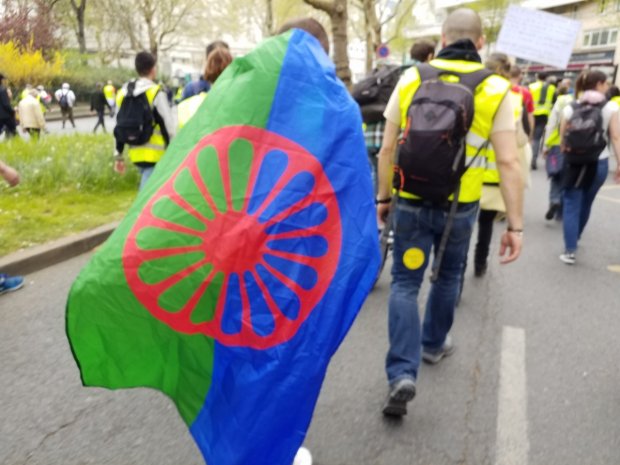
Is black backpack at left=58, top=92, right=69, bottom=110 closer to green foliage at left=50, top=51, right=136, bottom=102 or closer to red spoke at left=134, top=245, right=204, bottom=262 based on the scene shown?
green foliage at left=50, top=51, right=136, bottom=102

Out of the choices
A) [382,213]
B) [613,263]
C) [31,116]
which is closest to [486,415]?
[382,213]

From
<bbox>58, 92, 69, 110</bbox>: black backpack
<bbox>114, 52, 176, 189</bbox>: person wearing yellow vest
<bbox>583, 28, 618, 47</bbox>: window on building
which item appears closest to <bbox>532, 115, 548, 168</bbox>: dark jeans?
<bbox>114, 52, 176, 189</bbox>: person wearing yellow vest

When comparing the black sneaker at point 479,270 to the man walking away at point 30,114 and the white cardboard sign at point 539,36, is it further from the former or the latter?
the man walking away at point 30,114

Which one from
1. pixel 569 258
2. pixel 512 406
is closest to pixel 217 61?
→ pixel 512 406

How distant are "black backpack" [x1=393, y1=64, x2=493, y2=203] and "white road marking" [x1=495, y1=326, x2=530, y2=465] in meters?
1.14

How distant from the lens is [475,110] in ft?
7.49

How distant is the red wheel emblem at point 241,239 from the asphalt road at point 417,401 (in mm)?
918

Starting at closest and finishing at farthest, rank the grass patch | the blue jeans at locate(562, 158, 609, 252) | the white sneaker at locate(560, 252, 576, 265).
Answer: the blue jeans at locate(562, 158, 609, 252) < the white sneaker at locate(560, 252, 576, 265) < the grass patch

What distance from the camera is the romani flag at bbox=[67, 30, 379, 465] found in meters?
1.68

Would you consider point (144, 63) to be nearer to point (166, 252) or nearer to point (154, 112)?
point (154, 112)

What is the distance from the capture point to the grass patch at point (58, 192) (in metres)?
5.32

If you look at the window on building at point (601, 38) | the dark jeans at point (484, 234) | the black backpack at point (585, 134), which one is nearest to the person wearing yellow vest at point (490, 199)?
the dark jeans at point (484, 234)

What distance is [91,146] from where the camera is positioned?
27.8 feet

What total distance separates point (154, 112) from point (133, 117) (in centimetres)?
18
